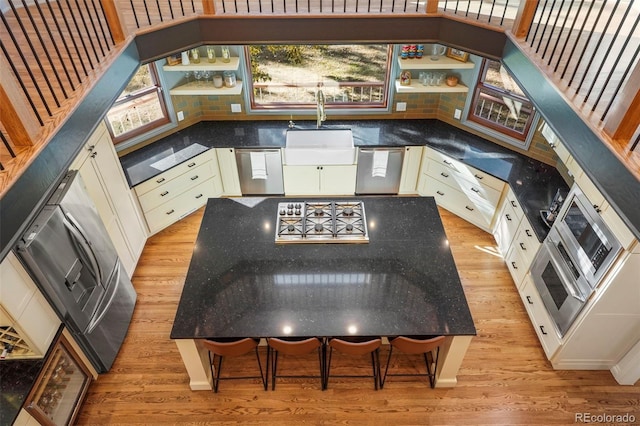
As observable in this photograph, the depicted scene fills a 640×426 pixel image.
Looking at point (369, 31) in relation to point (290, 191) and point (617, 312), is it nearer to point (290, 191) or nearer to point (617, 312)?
point (290, 191)

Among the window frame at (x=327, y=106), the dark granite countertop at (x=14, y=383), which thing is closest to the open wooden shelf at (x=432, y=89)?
the window frame at (x=327, y=106)

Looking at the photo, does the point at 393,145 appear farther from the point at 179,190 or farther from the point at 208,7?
the point at 179,190

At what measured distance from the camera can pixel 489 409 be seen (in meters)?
3.47

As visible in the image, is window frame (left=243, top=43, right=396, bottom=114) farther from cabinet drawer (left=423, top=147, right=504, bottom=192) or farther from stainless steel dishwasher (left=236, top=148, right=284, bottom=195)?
cabinet drawer (left=423, top=147, right=504, bottom=192)

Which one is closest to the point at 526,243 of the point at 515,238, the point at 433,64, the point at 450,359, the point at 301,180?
the point at 515,238

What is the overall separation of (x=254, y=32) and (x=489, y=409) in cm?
405

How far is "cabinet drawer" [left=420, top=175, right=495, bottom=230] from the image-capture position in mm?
4969

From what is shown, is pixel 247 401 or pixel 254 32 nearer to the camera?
pixel 247 401

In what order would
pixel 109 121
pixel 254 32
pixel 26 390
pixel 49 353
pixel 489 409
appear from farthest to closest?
1. pixel 109 121
2. pixel 254 32
3. pixel 489 409
4. pixel 49 353
5. pixel 26 390

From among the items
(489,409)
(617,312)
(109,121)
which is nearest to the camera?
(617,312)

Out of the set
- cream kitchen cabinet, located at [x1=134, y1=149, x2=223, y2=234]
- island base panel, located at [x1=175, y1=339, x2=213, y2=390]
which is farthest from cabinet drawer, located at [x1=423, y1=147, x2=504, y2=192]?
island base panel, located at [x1=175, y1=339, x2=213, y2=390]

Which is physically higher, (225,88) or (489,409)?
(225,88)

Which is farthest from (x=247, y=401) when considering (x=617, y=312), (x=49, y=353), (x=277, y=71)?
(x=277, y=71)

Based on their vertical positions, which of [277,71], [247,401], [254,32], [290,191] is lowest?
[247,401]
